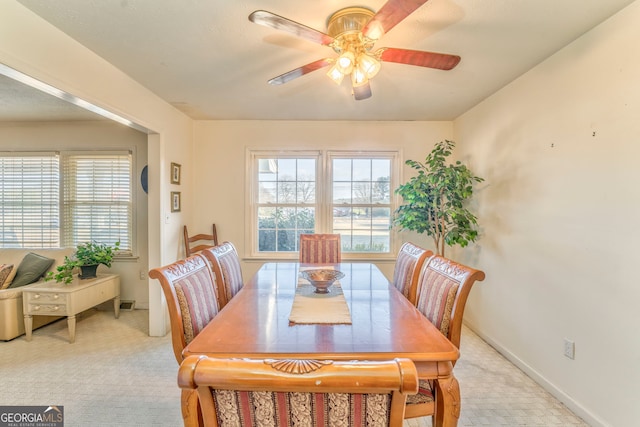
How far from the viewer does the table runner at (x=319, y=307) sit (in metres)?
1.39

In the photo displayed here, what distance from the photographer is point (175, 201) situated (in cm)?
→ 322

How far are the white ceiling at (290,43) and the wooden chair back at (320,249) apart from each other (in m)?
1.45

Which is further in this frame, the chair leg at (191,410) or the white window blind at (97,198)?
the white window blind at (97,198)

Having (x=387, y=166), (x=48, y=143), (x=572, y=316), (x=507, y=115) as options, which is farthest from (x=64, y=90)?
(x=572, y=316)

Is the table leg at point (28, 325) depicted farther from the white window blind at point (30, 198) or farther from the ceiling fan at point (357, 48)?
the ceiling fan at point (357, 48)

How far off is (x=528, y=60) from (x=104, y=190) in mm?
4685

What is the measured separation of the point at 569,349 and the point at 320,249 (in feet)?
6.80

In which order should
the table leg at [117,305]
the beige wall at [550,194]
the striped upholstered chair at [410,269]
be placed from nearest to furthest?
the beige wall at [550,194]
the striped upholstered chair at [410,269]
the table leg at [117,305]

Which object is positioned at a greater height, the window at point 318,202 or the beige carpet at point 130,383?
the window at point 318,202

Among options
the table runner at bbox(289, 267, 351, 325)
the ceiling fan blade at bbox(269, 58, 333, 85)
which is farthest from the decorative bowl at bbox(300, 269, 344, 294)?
the ceiling fan blade at bbox(269, 58, 333, 85)

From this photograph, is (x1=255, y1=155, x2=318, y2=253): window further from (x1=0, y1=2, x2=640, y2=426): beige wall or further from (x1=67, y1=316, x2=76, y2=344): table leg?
(x1=67, y1=316, x2=76, y2=344): table leg

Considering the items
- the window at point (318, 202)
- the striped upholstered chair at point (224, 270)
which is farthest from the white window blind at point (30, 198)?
the striped upholstered chair at point (224, 270)

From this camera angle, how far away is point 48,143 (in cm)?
362

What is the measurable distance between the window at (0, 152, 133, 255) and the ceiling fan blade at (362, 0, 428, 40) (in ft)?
11.6
